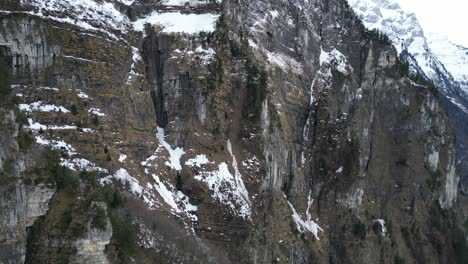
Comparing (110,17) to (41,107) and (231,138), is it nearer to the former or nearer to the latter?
(41,107)

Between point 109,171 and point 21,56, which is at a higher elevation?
point 21,56

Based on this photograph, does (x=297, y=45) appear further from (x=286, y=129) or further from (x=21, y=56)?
(x=21, y=56)

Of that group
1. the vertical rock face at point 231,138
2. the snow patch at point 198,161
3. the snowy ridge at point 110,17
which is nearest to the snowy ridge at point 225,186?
the snow patch at point 198,161

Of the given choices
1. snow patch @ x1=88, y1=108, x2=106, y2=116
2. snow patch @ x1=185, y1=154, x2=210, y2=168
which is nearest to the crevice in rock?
snow patch @ x1=185, y1=154, x2=210, y2=168

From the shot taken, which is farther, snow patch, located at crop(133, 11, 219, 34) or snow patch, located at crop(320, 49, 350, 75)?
snow patch, located at crop(320, 49, 350, 75)

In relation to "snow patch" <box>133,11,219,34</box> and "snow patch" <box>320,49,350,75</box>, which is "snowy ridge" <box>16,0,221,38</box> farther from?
"snow patch" <box>320,49,350,75</box>

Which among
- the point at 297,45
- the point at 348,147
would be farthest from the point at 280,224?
the point at 297,45

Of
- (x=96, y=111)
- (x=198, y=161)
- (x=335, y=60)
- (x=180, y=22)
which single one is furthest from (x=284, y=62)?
(x=96, y=111)

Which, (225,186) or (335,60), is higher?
(335,60)
